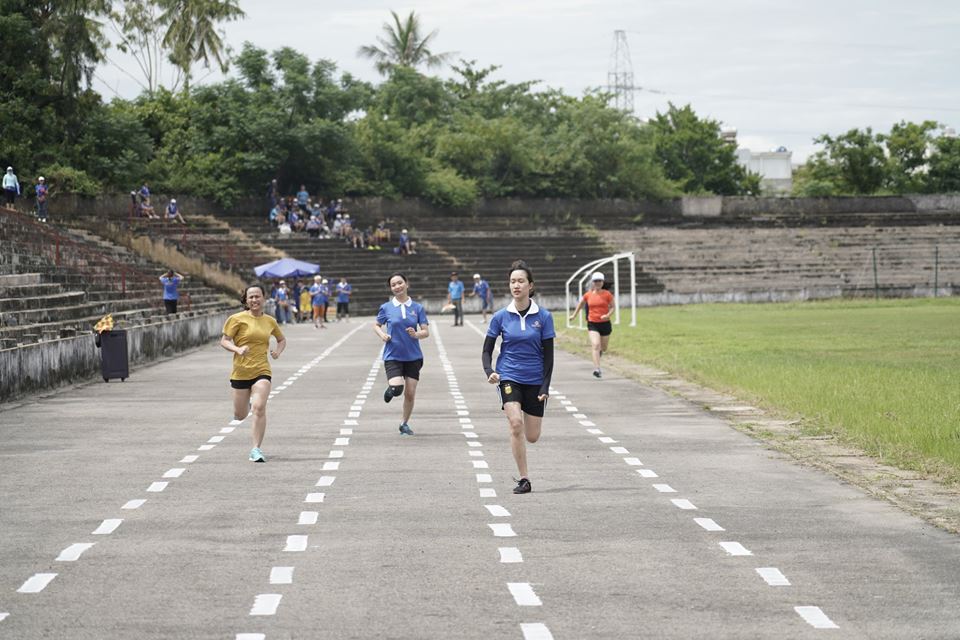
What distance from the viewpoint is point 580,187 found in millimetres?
88500

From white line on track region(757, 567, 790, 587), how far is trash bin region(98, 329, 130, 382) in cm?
1903

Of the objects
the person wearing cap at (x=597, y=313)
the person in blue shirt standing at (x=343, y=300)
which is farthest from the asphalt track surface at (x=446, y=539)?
the person in blue shirt standing at (x=343, y=300)

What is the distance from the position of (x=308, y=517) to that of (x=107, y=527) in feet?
4.62

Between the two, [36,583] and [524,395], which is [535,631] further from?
[524,395]

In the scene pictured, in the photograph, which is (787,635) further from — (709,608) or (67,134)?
(67,134)

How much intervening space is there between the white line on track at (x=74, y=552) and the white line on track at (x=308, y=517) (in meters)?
1.53

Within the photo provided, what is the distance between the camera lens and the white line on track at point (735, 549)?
29.2 ft

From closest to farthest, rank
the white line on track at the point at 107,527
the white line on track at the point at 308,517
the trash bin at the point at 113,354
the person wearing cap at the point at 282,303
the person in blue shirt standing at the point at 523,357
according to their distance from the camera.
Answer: the white line on track at the point at 107,527 < the white line on track at the point at 308,517 < the person in blue shirt standing at the point at 523,357 < the trash bin at the point at 113,354 < the person wearing cap at the point at 282,303

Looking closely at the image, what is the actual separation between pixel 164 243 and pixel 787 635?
172ft

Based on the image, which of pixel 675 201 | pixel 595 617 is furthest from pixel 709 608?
pixel 675 201

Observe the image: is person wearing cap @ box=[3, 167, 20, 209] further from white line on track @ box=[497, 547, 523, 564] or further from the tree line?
white line on track @ box=[497, 547, 523, 564]

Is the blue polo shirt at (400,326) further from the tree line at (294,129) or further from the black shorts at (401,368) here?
the tree line at (294,129)

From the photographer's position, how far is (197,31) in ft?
286

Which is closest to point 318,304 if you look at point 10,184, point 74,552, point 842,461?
point 10,184
